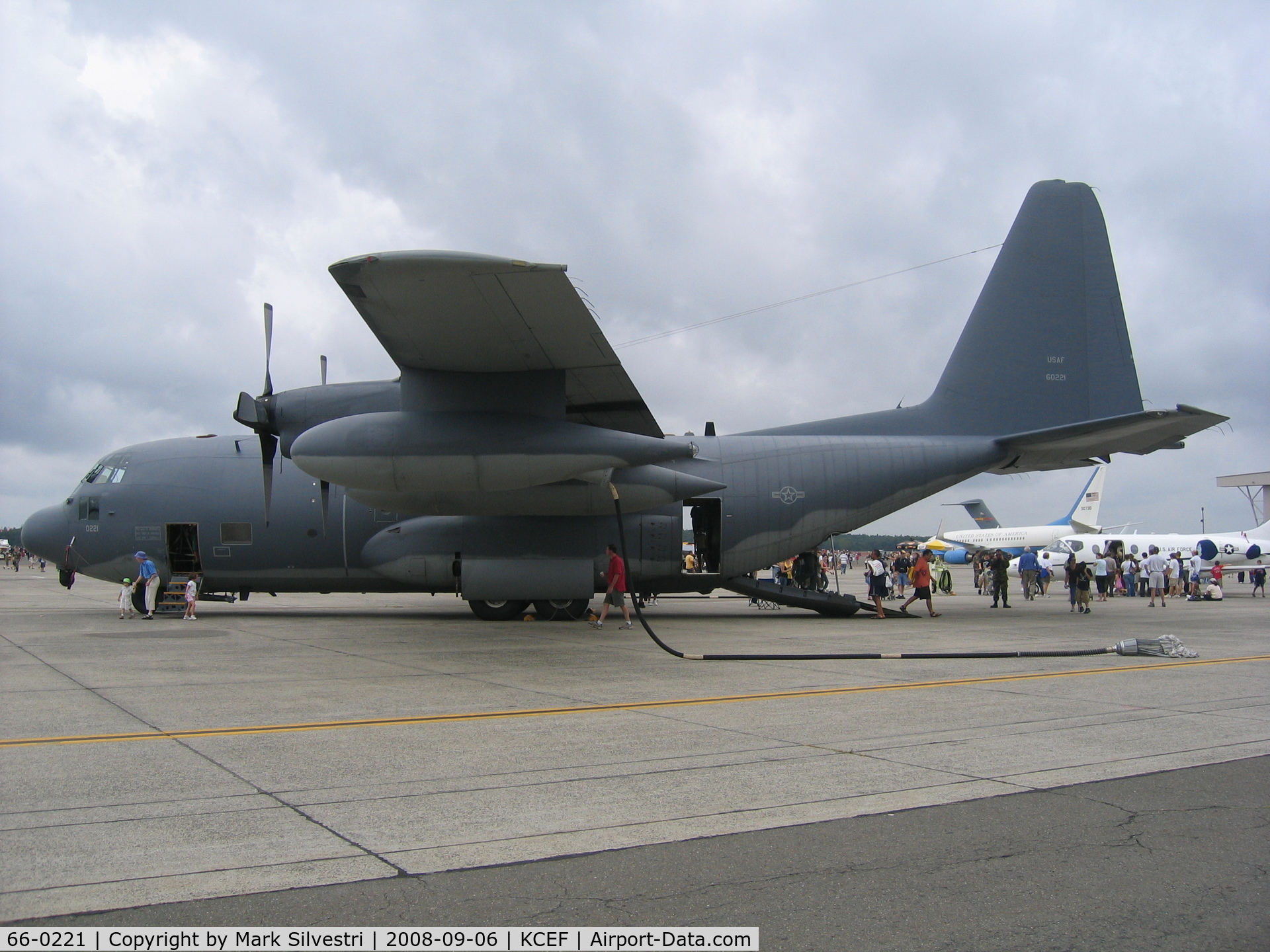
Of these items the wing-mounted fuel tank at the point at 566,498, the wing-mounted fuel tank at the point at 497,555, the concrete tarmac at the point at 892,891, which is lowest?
the concrete tarmac at the point at 892,891

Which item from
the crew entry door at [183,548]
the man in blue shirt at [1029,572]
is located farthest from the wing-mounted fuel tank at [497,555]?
the man in blue shirt at [1029,572]

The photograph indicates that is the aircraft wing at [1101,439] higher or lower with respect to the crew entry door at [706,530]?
higher

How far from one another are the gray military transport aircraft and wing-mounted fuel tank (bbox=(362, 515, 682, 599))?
31 mm

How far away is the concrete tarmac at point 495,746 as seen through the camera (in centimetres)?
423

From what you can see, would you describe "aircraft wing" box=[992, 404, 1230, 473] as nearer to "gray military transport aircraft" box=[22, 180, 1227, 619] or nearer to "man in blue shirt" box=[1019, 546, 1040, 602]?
"gray military transport aircraft" box=[22, 180, 1227, 619]

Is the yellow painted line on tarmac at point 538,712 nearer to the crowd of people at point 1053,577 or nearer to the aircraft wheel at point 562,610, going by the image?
the crowd of people at point 1053,577

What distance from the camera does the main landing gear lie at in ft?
57.3

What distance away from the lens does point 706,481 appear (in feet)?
53.6

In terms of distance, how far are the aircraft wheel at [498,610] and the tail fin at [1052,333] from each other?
9.75 metres

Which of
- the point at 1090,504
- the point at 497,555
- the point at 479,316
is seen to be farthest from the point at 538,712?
the point at 1090,504

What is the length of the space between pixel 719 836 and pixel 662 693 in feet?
14.6

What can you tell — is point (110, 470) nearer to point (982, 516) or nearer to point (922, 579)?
point (922, 579)

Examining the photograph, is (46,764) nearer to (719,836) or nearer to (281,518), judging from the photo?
(719,836)

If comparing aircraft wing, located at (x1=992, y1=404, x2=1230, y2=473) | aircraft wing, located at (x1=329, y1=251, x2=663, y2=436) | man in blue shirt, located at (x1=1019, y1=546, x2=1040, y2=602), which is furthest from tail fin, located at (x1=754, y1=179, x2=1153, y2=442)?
man in blue shirt, located at (x1=1019, y1=546, x2=1040, y2=602)
